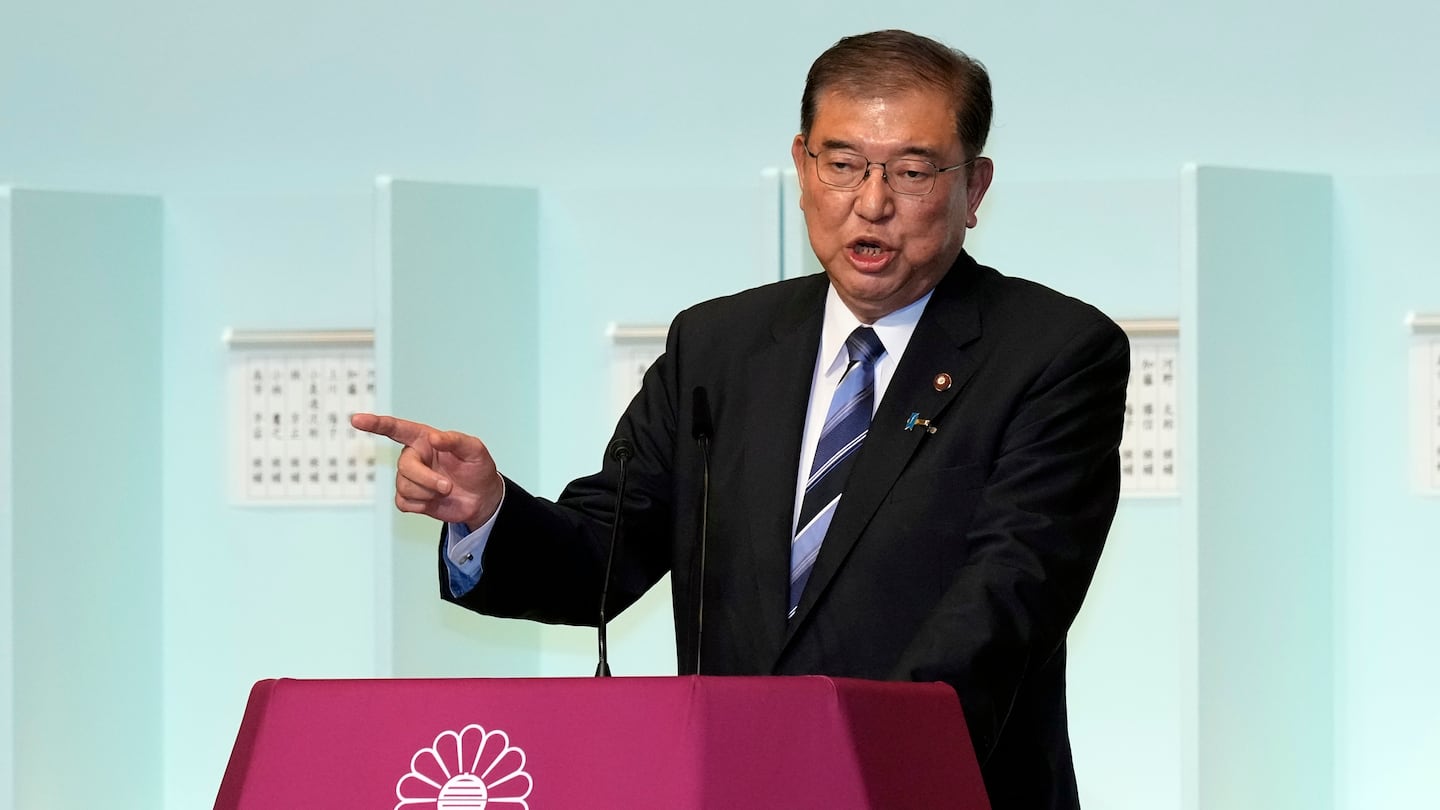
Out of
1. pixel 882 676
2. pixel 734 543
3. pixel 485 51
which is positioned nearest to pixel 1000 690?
pixel 882 676

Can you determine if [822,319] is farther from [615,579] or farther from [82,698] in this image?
[82,698]

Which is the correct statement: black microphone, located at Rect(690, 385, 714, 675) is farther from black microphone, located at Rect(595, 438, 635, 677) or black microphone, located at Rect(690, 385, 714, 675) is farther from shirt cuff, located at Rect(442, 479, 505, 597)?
shirt cuff, located at Rect(442, 479, 505, 597)

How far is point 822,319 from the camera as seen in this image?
1967 mm

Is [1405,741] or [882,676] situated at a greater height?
[882,676]

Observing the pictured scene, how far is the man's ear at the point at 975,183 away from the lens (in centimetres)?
192

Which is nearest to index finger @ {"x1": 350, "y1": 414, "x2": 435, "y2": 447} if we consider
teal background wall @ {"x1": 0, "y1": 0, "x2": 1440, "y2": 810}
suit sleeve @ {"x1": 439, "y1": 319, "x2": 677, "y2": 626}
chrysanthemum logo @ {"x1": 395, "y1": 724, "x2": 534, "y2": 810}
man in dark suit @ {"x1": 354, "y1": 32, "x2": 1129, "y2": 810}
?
man in dark suit @ {"x1": 354, "y1": 32, "x2": 1129, "y2": 810}

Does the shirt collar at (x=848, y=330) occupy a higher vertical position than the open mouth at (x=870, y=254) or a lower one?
lower

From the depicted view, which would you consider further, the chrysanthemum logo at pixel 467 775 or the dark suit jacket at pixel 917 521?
the dark suit jacket at pixel 917 521

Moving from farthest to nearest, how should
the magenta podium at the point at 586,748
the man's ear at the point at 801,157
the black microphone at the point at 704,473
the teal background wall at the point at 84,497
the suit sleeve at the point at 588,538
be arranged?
the teal background wall at the point at 84,497 < the man's ear at the point at 801,157 < the suit sleeve at the point at 588,538 < the black microphone at the point at 704,473 < the magenta podium at the point at 586,748

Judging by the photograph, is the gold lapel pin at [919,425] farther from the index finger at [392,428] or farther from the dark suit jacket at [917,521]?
the index finger at [392,428]

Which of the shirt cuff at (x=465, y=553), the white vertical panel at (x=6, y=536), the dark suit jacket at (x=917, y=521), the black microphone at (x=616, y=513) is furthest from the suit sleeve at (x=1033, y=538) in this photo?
the white vertical panel at (x=6, y=536)

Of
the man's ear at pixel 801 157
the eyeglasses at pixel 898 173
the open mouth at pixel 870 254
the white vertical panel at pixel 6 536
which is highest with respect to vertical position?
the man's ear at pixel 801 157

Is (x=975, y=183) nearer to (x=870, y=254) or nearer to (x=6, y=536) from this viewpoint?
(x=870, y=254)

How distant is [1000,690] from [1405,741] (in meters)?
2.21
